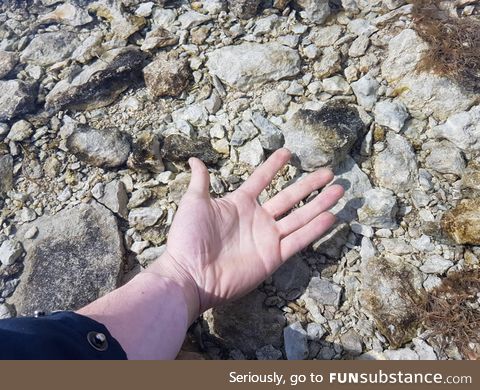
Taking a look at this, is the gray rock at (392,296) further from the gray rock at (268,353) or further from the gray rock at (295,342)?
the gray rock at (268,353)

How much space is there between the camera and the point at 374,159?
11.0 ft

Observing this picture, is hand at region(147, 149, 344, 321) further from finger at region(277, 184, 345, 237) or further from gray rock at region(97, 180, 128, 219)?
gray rock at region(97, 180, 128, 219)

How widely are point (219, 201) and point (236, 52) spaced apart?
1449 mm

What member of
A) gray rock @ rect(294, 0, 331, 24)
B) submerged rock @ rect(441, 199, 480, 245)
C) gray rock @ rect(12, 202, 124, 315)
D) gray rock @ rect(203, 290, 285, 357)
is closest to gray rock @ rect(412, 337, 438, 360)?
submerged rock @ rect(441, 199, 480, 245)

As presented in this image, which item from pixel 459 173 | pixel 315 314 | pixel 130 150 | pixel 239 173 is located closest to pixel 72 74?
pixel 130 150

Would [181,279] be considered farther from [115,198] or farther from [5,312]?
[5,312]

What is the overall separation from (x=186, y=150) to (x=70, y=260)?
1.13 meters

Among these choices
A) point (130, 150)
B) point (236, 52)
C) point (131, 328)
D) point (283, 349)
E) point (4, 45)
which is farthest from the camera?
point (4, 45)

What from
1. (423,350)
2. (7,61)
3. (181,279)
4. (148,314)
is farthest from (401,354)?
(7,61)

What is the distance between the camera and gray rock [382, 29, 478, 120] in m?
3.33

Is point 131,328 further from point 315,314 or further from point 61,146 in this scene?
point 61,146

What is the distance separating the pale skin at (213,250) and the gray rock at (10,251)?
980 millimetres

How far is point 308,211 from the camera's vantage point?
292cm

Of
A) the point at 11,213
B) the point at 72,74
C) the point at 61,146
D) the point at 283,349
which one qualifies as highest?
the point at 72,74
